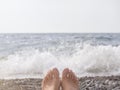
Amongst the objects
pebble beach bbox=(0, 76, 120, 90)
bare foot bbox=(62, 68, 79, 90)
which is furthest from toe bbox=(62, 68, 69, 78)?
pebble beach bbox=(0, 76, 120, 90)

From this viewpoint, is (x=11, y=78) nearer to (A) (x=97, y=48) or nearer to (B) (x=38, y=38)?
(B) (x=38, y=38)

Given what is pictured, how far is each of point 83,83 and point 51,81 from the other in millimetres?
237

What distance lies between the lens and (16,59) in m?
1.61

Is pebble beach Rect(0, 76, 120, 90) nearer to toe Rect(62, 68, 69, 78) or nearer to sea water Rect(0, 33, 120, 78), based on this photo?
sea water Rect(0, 33, 120, 78)

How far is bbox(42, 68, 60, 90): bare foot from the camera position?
4.97ft

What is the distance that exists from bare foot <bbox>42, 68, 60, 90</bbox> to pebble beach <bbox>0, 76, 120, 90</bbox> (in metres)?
0.10

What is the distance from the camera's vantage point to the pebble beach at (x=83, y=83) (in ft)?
5.28

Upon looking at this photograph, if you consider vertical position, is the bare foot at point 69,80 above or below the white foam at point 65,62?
below

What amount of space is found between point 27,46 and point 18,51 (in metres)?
0.07

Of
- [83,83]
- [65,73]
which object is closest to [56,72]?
[65,73]

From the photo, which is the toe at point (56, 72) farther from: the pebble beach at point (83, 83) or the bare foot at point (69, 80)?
the pebble beach at point (83, 83)

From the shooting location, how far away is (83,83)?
1.63 meters

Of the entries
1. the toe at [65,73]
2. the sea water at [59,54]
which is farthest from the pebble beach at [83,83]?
the toe at [65,73]

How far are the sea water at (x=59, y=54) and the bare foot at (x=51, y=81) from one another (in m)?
0.09
